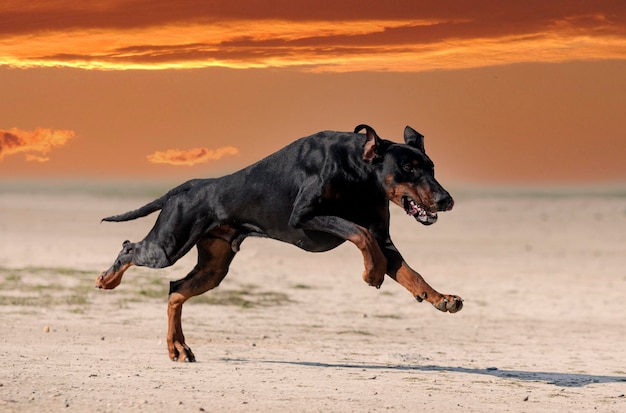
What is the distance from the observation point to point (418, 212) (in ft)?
36.9

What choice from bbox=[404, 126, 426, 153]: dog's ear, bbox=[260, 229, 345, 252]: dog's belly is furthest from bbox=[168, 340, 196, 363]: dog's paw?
bbox=[404, 126, 426, 153]: dog's ear

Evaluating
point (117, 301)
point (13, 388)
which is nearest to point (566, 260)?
point (117, 301)

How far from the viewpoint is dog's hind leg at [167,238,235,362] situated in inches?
517

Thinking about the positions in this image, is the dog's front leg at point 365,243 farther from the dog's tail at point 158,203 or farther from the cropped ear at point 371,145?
the dog's tail at point 158,203

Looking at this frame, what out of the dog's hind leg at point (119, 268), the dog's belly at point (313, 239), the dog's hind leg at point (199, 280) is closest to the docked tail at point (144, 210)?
the dog's hind leg at point (119, 268)

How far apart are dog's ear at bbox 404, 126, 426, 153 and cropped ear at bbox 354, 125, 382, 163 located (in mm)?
492

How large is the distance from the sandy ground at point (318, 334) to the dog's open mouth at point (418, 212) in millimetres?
1535

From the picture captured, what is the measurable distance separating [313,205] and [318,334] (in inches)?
240

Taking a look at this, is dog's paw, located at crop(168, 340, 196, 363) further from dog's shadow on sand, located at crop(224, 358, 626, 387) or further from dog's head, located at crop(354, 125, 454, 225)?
dog's head, located at crop(354, 125, 454, 225)

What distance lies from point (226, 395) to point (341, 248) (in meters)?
23.5

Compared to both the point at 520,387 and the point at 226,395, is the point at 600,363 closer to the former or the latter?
the point at 520,387

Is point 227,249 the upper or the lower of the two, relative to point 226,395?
upper

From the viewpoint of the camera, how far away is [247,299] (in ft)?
70.9

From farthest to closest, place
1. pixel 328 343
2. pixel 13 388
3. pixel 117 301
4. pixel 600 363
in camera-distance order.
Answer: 1. pixel 117 301
2. pixel 328 343
3. pixel 600 363
4. pixel 13 388
